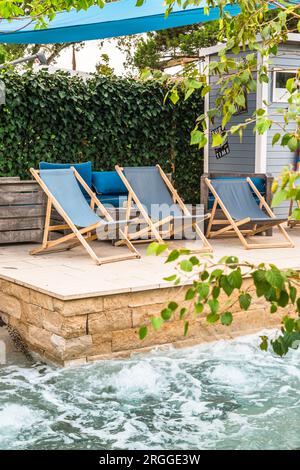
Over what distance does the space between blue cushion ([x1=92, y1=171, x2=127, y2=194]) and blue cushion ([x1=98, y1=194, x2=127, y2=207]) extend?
6 centimetres

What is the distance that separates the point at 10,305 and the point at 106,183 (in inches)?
105

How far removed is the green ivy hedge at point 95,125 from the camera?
8172 mm

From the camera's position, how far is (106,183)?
7.46 m

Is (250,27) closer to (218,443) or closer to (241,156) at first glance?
(218,443)

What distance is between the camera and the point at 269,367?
4.51 meters

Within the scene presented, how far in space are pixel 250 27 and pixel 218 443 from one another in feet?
6.87

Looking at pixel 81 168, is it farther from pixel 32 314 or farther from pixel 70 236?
pixel 32 314

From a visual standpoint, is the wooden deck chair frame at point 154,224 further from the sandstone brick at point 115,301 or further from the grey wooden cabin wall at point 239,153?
the grey wooden cabin wall at point 239,153

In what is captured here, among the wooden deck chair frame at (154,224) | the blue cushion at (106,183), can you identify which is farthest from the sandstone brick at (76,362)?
the blue cushion at (106,183)

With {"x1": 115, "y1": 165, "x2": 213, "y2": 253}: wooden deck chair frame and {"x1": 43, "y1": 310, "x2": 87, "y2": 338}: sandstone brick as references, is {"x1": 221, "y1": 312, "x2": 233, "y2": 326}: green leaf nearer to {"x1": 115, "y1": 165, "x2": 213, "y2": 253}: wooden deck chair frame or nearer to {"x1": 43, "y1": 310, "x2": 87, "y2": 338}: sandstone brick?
{"x1": 43, "y1": 310, "x2": 87, "y2": 338}: sandstone brick

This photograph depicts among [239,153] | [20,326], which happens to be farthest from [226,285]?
[239,153]

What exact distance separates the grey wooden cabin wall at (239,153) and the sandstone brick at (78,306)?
4954mm
